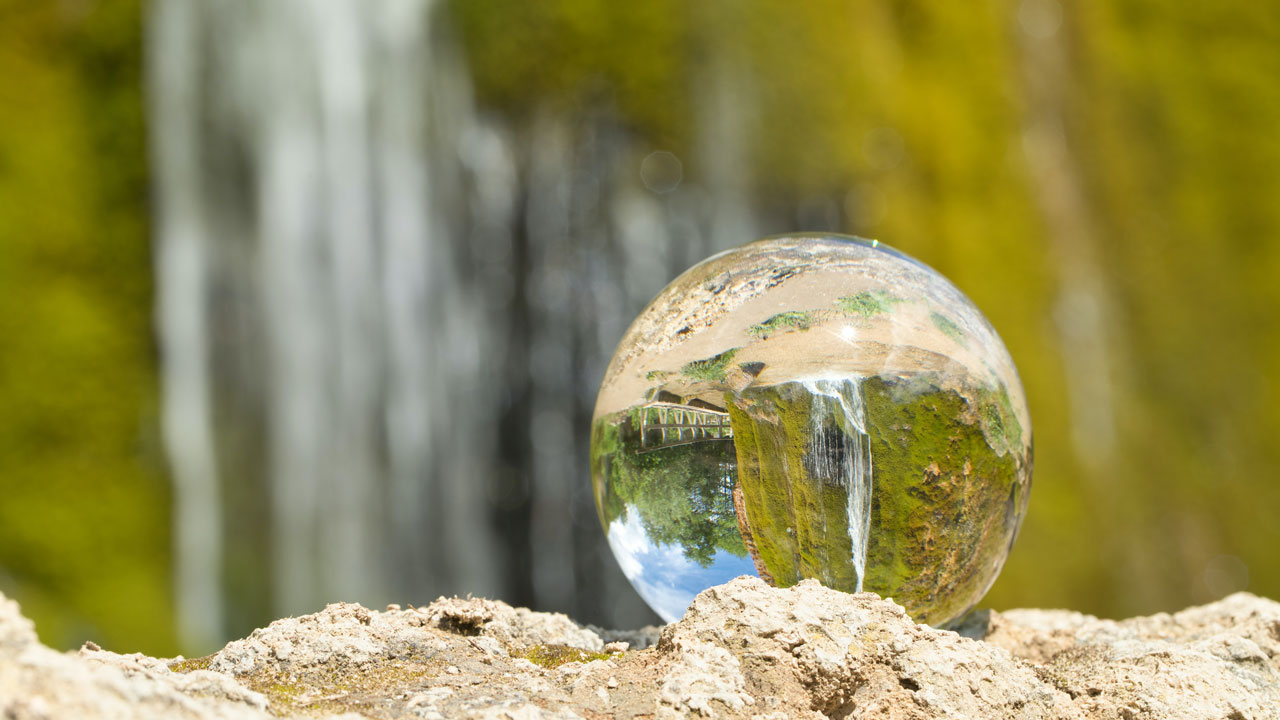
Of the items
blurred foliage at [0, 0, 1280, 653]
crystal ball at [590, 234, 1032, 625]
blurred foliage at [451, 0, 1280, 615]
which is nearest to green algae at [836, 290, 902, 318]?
crystal ball at [590, 234, 1032, 625]

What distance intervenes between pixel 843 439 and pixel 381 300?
249 inches

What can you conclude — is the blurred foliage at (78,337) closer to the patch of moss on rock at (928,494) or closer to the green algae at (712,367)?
the green algae at (712,367)

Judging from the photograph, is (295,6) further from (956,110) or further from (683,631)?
(683,631)

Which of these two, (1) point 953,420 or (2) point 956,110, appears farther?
(2) point 956,110

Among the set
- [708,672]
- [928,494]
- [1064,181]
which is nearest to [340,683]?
[708,672]

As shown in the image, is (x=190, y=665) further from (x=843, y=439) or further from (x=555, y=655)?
(x=843, y=439)

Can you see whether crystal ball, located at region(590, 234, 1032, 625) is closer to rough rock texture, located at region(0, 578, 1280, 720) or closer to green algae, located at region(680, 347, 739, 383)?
green algae, located at region(680, 347, 739, 383)

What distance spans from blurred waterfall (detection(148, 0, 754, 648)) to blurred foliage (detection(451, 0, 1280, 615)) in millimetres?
370

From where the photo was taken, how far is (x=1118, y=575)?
8758 millimetres

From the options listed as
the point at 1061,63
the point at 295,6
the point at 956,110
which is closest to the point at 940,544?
the point at 295,6

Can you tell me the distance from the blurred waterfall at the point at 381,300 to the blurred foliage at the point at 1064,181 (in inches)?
14.6

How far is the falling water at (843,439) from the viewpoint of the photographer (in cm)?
222

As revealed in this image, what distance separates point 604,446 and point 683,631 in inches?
21.7

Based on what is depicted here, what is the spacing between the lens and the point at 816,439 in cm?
222
